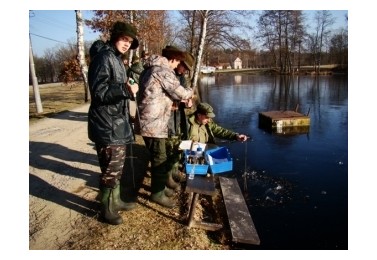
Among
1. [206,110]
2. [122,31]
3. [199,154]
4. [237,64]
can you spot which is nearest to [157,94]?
[122,31]

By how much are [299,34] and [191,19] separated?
117ft

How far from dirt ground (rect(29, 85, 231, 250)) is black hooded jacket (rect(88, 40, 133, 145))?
119 centimetres

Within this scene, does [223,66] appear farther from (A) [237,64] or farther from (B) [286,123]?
(B) [286,123]

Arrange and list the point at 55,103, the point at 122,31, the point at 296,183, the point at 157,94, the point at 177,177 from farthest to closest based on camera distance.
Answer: the point at 55,103
the point at 296,183
the point at 177,177
the point at 157,94
the point at 122,31

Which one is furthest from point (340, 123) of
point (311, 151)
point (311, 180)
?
point (311, 180)

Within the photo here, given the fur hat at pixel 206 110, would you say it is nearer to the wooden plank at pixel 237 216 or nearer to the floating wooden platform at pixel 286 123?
the wooden plank at pixel 237 216

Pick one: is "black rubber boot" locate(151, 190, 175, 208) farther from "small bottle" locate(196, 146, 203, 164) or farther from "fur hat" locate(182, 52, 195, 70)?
"fur hat" locate(182, 52, 195, 70)

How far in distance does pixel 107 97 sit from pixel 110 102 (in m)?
0.08

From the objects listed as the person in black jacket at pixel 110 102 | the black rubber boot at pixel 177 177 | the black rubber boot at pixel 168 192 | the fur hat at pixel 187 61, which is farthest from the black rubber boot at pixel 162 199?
the fur hat at pixel 187 61

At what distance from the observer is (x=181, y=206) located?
4957mm

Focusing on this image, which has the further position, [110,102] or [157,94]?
[157,94]

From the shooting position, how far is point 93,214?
448 cm

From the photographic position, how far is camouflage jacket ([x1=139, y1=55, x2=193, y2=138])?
4.01m

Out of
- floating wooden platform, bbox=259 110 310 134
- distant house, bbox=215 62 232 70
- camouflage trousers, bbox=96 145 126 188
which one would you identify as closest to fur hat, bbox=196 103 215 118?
camouflage trousers, bbox=96 145 126 188
